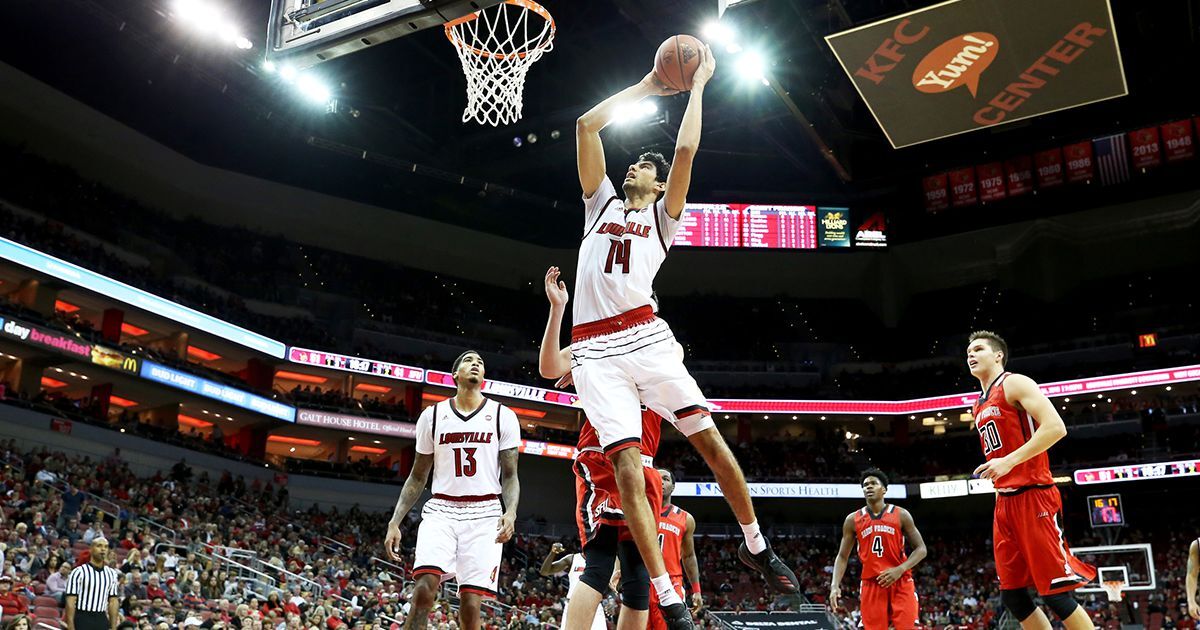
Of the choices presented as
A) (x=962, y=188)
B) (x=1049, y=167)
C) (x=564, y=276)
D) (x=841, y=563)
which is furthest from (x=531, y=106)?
(x=841, y=563)

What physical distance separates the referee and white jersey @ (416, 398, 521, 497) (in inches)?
175

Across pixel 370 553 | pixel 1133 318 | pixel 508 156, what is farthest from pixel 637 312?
pixel 1133 318

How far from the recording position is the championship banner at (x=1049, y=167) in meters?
34.8

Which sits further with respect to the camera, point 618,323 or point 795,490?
point 795,490

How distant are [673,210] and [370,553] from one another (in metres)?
24.9

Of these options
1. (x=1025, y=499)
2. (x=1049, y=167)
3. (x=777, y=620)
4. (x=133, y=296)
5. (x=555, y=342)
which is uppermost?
(x=1049, y=167)

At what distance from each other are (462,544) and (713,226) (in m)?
30.9

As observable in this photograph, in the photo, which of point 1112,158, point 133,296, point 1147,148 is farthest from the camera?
point 1112,158

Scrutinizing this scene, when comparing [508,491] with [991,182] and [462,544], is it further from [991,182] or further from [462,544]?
[991,182]

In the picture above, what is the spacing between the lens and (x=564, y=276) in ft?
136

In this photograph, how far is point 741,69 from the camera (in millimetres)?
24062

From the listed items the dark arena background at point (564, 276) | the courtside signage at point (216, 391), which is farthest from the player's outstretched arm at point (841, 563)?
the courtside signage at point (216, 391)

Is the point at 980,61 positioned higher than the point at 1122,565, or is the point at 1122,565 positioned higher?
the point at 980,61

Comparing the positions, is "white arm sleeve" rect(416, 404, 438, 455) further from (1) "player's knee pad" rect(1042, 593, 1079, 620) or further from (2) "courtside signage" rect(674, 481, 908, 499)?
(2) "courtside signage" rect(674, 481, 908, 499)
